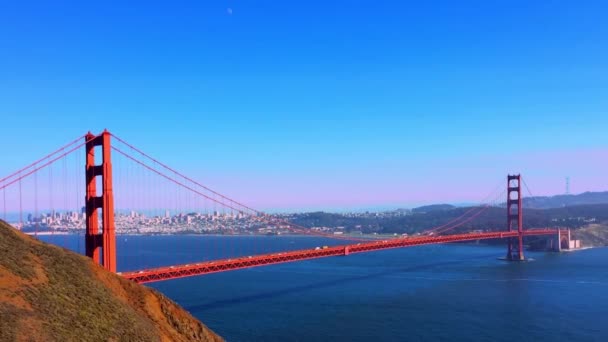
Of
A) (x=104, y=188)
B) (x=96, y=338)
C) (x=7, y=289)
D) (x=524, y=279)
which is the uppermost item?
(x=104, y=188)

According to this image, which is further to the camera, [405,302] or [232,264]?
[405,302]

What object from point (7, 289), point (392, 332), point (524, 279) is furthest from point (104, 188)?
point (524, 279)

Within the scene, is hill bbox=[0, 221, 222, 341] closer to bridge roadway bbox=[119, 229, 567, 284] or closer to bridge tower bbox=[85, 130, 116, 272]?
bridge tower bbox=[85, 130, 116, 272]

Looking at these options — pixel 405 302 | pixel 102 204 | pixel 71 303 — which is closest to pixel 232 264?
pixel 102 204

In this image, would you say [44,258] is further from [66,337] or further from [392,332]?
[392,332]

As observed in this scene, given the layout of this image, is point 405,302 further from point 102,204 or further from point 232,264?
point 102,204

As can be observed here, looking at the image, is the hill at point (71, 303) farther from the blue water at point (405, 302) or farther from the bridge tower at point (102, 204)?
the blue water at point (405, 302)

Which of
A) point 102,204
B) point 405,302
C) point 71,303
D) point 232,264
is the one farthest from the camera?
point 405,302
